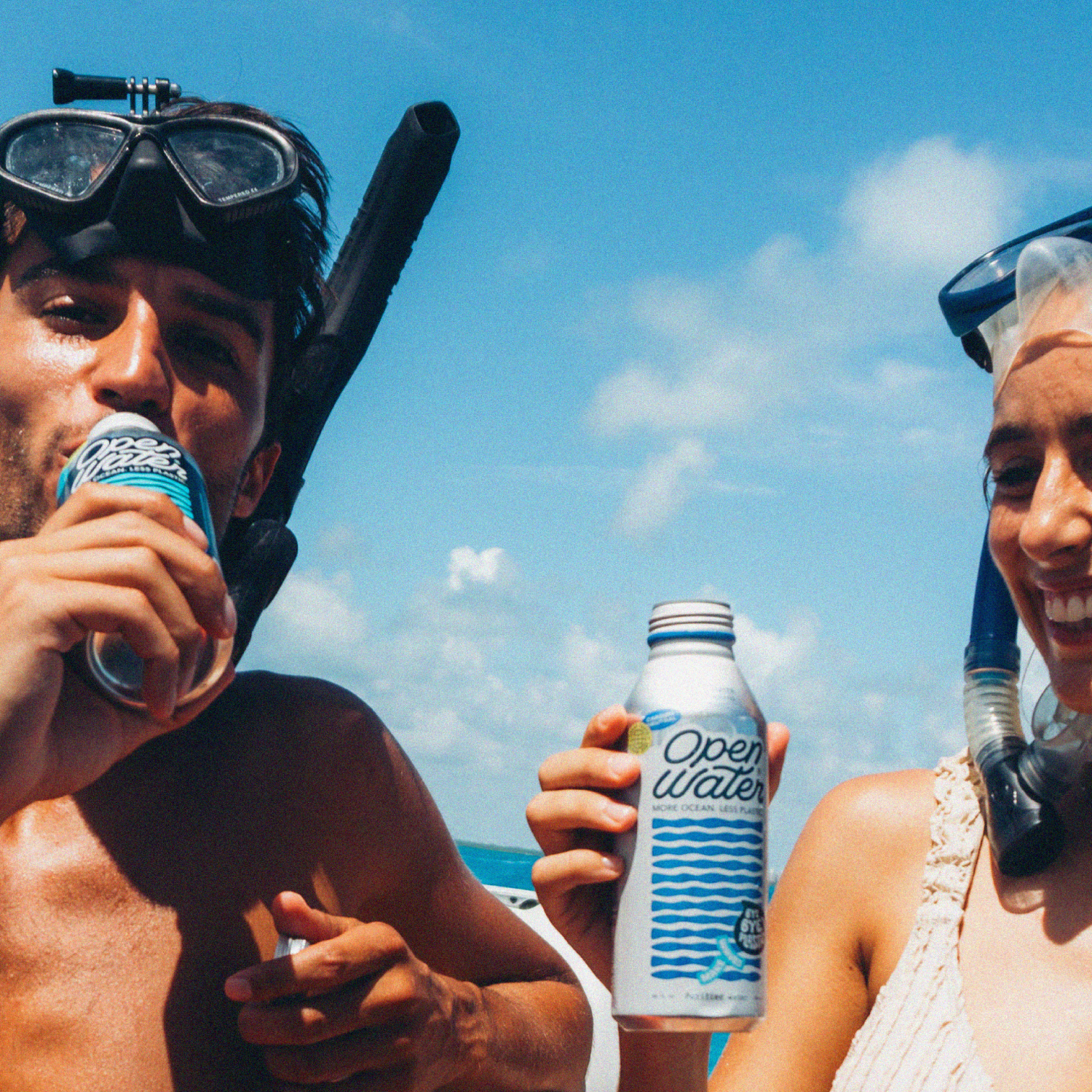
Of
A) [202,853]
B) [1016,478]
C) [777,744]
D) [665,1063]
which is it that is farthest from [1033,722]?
[202,853]

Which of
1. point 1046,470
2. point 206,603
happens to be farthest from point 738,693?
point 1046,470

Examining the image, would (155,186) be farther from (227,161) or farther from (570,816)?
(570,816)

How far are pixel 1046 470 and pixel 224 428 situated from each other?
131cm

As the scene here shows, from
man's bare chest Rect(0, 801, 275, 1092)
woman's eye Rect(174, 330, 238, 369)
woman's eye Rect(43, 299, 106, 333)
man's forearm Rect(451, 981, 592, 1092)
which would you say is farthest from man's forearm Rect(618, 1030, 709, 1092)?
woman's eye Rect(43, 299, 106, 333)

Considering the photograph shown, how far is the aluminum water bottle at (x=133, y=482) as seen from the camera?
1.36 m

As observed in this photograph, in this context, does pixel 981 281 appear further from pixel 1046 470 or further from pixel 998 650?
pixel 998 650

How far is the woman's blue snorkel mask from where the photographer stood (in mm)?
1774

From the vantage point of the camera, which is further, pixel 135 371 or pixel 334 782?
pixel 334 782

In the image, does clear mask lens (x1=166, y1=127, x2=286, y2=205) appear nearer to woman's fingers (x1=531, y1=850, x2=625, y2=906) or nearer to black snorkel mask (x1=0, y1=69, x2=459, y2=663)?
black snorkel mask (x1=0, y1=69, x2=459, y2=663)

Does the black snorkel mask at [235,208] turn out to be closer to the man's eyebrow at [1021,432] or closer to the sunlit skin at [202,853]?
the sunlit skin at [202,853]

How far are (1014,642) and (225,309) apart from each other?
1.49 m

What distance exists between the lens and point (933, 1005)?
1701 mm

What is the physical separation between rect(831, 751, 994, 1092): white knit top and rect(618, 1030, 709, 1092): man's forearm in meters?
0.30

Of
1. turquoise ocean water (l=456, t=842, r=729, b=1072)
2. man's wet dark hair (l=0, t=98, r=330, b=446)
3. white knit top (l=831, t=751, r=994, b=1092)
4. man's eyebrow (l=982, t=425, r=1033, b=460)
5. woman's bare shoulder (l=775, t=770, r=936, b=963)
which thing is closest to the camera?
white knit top (l=831, t=751, r=994, b=1092)
